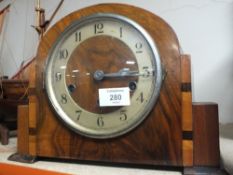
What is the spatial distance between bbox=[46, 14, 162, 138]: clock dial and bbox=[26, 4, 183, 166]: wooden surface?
0.02 meters

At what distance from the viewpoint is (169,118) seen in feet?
1.51

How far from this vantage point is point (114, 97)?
1.63 feet

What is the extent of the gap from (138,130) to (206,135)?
13cm

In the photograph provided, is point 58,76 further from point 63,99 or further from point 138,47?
point 138,47

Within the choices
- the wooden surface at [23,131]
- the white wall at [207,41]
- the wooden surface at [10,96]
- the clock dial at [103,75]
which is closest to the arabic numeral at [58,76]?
the clock dial at [103,75]

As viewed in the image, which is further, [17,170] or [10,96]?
[10,96]

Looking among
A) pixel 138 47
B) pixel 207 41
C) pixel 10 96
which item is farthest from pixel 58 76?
pixel 207 41

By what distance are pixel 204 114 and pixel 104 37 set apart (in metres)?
0.26

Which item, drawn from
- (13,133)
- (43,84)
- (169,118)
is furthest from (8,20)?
(169,118)

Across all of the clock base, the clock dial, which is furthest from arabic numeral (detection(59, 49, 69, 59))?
the clock base

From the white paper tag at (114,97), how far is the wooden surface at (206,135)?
131 millimetres

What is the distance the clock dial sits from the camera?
1.57ft

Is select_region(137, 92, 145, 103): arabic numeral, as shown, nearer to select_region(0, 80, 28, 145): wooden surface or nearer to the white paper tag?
the white paper tag

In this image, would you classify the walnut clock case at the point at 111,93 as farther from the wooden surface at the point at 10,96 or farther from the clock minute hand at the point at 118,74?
the wooden surface at the point at 10,96
